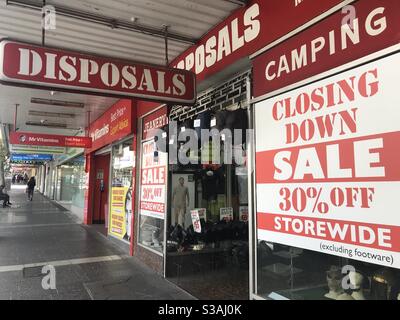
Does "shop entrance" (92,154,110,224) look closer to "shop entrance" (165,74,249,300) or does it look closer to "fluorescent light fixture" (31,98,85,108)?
"fluorescent light fixture" (31,98,85,108)

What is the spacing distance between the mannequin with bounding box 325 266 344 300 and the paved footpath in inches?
80.0

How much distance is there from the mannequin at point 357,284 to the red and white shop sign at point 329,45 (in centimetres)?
154

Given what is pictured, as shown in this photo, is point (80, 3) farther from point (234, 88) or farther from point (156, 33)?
point (234, 88)

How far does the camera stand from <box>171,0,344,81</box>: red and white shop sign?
115 inches

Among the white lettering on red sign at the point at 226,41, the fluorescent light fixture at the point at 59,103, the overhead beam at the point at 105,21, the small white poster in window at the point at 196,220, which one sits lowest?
the small white poster in window at the point at 196,220

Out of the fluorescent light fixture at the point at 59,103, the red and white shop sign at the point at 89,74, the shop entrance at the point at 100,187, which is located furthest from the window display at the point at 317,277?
the shop entrance at the point at 100,187

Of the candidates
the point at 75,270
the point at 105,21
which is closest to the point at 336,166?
the point at 105,21

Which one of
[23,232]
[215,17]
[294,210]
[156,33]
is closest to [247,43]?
[215,17]

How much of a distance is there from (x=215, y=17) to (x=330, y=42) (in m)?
1.80

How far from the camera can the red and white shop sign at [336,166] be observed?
2143mm

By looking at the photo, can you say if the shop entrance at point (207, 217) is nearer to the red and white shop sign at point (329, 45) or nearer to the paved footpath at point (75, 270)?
the paved footpath at point (75, 270)

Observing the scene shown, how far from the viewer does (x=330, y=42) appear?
259 cm

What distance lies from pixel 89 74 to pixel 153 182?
2.73 metres

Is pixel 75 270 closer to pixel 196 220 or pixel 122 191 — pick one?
pixel 196 220
